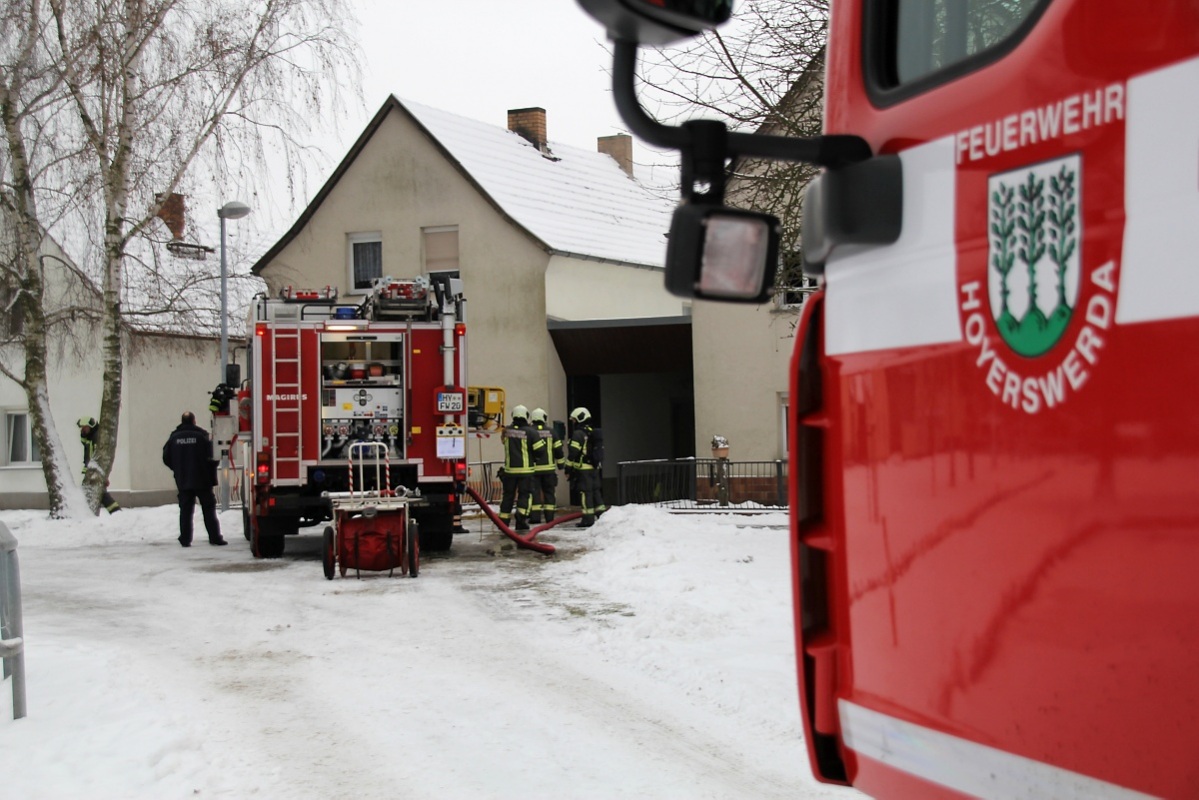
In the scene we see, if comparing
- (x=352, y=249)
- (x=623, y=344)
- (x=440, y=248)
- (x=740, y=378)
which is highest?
(x=352, y=249)

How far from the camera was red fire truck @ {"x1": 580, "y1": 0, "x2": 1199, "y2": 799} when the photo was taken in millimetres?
2086

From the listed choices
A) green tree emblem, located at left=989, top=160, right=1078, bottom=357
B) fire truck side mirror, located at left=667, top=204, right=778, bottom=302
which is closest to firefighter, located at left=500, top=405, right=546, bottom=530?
fire truck side mirror, located at left=667, top=204, right=778, bottom=302

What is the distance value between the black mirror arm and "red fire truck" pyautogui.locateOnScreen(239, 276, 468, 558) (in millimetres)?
13096

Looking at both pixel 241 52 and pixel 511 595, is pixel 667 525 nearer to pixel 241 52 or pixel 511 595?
pixel 511 595

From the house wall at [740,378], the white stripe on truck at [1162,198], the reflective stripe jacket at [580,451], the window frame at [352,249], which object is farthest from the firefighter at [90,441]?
the white stripe on truck at [1162,198]

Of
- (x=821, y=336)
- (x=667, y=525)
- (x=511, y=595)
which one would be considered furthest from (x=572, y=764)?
(x=667, y=525)

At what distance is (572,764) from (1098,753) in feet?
14.2

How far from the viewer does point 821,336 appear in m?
3.06

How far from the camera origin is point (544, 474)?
19.1 m

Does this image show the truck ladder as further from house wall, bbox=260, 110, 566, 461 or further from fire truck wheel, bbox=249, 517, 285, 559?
house wall, bbox=260, 110, 566, 461

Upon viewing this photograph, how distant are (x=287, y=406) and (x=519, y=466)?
13.0ft

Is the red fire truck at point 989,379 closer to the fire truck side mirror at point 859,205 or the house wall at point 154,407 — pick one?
the fire truck side mirror at point 859,205

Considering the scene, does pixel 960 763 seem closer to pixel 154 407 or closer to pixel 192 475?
pixel 192 475

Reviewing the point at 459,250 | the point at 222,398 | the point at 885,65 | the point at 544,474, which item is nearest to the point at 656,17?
the point at 885,65
